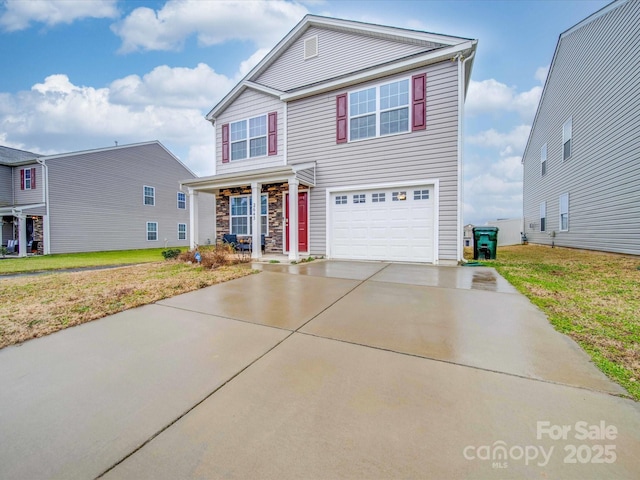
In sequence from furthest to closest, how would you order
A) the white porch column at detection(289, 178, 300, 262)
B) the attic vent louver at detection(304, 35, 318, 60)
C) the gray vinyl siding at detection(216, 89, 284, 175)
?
the gray vinyl siding at detection(216, 89, 284, 175), the attic vent louver at detection(304, 35, 318, 60), the white porch column at detection(289, 178, 300, 262)

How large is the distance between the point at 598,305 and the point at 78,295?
27.5ft

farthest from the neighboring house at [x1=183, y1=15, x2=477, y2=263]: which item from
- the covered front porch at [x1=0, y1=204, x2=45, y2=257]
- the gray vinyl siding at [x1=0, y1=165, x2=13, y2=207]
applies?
the gray vinyl siding at [x1=0, y1=165, x2=13, y2=207]

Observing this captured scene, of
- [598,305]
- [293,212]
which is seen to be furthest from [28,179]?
[598,305]

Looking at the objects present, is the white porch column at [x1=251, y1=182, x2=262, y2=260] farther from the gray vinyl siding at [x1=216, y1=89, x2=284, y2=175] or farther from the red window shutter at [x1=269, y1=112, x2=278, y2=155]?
the red window shutter at [x1=269, y1=112, x2=278, y2=155]

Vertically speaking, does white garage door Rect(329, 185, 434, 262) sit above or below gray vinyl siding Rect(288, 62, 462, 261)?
below

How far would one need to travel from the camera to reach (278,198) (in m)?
10.5

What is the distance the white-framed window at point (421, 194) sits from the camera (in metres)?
8.16

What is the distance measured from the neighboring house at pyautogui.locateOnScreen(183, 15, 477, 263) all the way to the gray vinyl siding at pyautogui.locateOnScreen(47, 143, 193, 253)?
10170 millimetres

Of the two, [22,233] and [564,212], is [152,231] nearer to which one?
[22,233]

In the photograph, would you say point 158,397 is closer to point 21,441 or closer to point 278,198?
point 21,441

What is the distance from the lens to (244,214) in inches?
442

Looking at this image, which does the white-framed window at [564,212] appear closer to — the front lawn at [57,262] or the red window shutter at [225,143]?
the red window shutter at [225,143]

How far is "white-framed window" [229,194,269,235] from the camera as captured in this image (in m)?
10.9

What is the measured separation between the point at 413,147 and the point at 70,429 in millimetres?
8934
